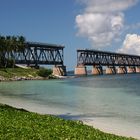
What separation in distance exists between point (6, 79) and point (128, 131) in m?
121

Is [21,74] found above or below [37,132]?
above

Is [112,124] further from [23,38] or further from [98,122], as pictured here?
[23,38]

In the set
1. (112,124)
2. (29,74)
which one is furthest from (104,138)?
(29,74)

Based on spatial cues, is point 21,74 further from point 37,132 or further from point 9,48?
point 37,132

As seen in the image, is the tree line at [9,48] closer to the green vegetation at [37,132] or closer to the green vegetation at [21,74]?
the green vegetation at [21,74]

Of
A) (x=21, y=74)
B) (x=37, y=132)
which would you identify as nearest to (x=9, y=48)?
(x=21, y=74)

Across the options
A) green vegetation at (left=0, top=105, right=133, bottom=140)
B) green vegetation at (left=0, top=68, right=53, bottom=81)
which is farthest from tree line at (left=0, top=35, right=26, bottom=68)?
green vegetation at (left=0, top=105, right=133, bottom=140)

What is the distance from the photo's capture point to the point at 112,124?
30.5 meters

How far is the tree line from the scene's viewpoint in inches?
6786

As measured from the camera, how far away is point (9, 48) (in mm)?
173875

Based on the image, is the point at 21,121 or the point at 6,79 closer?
the point at 21,121

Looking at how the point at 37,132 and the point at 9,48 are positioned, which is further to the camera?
the point at 9,48

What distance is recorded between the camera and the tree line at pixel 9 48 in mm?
172375

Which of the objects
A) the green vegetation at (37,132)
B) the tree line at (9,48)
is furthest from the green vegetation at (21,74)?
the green vegetation at (37,132)
